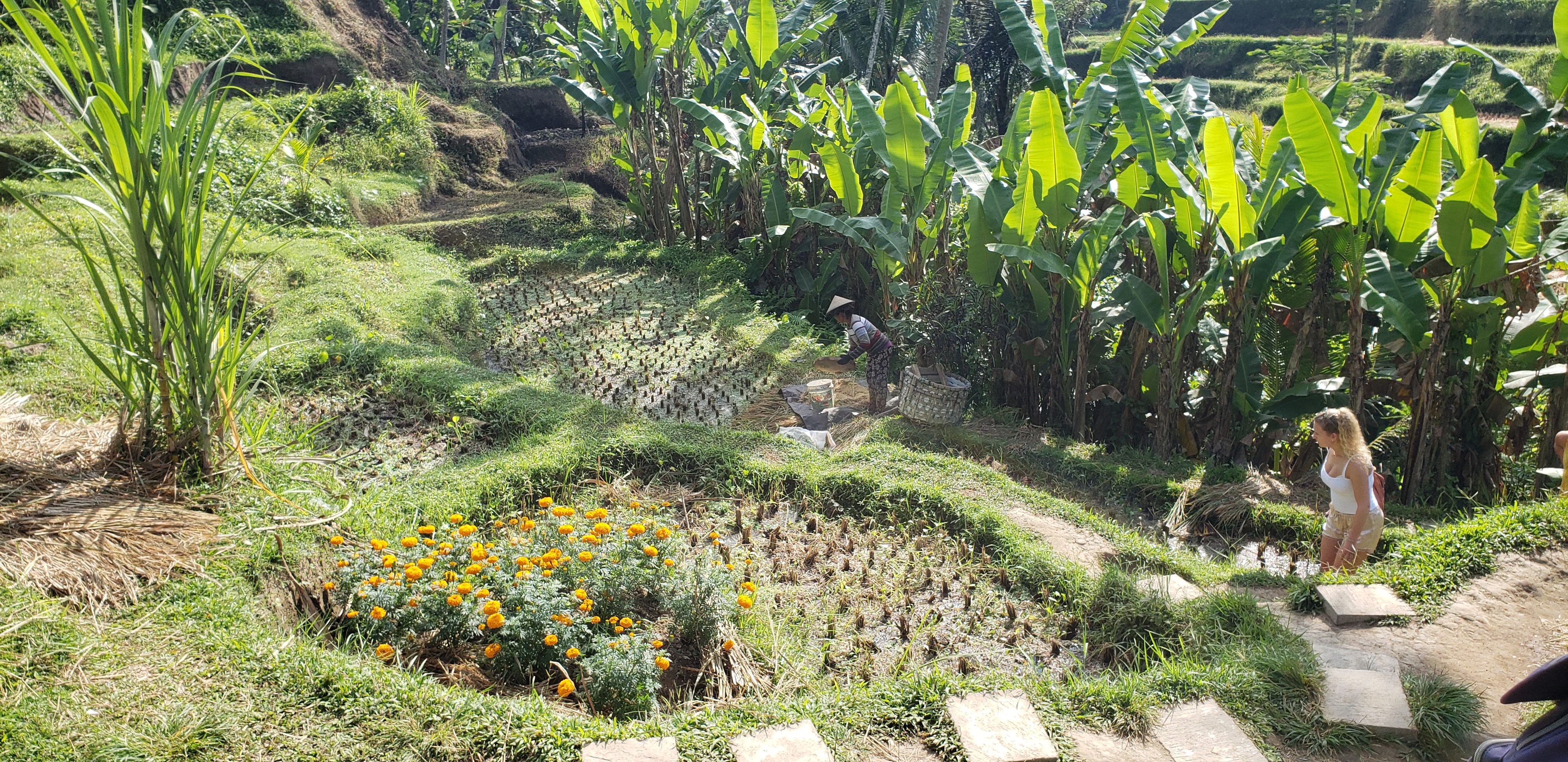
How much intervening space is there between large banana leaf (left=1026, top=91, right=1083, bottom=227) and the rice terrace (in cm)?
3

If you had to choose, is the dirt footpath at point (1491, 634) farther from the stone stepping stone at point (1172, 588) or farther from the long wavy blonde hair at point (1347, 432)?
the long wavy blonde hair at point (1347, 432)

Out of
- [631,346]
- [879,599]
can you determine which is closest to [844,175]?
[631,346]

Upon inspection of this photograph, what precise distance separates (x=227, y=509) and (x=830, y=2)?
400 inches

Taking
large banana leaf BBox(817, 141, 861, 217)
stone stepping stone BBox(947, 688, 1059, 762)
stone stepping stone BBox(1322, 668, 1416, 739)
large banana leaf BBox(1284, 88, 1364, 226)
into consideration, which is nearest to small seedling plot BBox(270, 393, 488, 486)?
stone stepping stone BBox(947, 688, 1059, 762)

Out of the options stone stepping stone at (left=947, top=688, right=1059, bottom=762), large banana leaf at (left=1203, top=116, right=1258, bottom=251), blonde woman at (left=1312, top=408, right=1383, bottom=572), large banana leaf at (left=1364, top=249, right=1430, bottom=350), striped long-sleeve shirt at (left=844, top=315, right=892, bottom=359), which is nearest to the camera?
stone stepping stone at (left=947, top=688, right=1059, bottom=762)

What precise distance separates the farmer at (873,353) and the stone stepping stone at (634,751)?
12.7ft

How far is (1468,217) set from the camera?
4.63 metres

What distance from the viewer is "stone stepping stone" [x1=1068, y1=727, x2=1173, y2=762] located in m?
2.85

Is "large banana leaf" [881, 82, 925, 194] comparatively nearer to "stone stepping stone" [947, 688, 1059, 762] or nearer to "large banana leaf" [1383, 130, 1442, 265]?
"large banana leaf" [1383, 130, 1442, 265]

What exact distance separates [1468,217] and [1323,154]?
0.78 metres

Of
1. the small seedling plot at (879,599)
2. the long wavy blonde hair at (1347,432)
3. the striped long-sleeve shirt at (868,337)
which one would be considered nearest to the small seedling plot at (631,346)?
the striped long-sleeve shirt at (868,337)

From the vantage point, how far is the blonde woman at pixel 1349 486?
Result: 13.3ft

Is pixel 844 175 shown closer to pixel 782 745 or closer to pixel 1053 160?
pixel 1053 160

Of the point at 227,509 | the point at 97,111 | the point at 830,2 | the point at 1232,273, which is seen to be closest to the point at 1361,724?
the point at 1232,273
